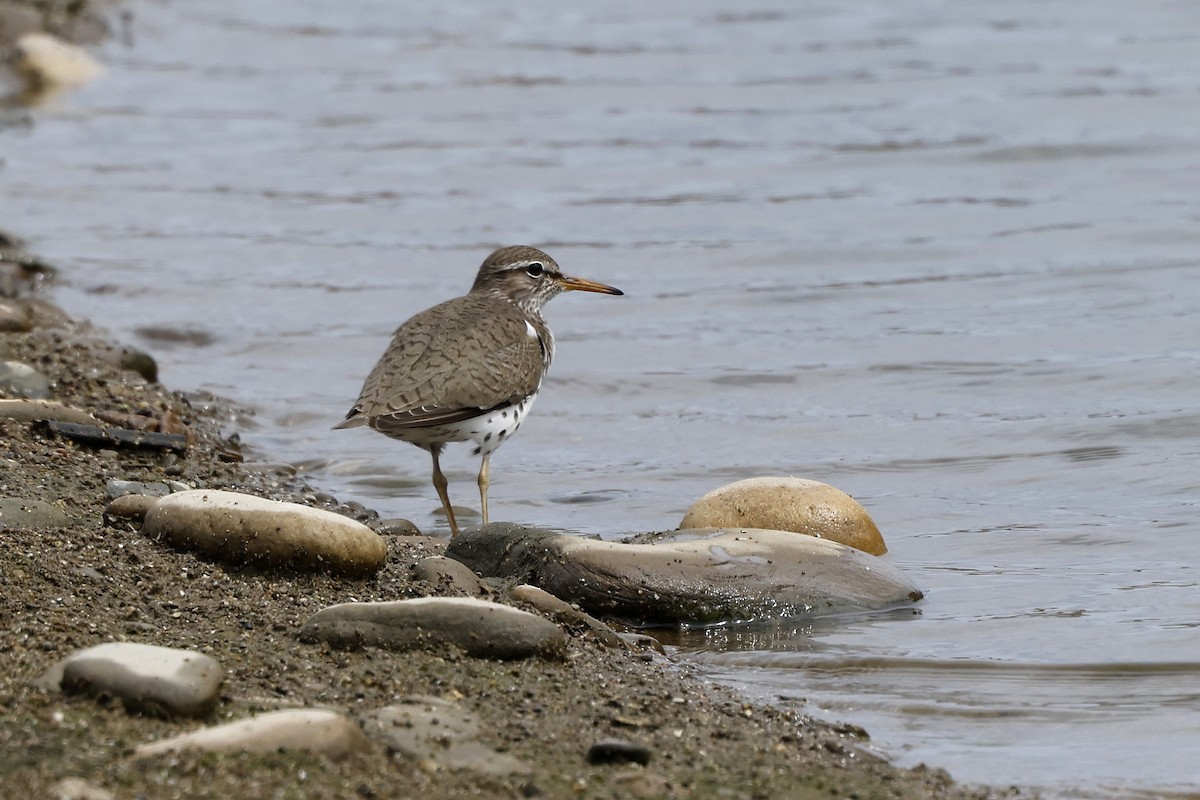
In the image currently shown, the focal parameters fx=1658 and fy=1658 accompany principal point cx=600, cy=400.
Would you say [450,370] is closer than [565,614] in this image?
No

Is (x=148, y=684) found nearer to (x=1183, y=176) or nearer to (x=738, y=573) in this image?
(x=738, y=573)

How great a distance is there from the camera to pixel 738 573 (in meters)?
6.95

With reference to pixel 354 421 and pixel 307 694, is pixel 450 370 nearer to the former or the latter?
pixel 354 421

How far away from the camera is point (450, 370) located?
8.28 meters

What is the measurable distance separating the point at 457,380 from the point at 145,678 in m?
3.85

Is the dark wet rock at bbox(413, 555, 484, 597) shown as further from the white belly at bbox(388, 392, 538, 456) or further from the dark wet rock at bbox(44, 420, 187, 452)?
the dark wet rock at bbox(44, 420, 187, 452)

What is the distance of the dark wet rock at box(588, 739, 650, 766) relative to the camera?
466 cm

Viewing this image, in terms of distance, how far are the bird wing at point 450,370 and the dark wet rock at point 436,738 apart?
3.32 m

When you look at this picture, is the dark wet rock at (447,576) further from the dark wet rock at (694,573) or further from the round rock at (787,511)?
the round rock at (787,511)

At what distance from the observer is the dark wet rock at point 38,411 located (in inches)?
306

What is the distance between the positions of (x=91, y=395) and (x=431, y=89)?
1317 cm

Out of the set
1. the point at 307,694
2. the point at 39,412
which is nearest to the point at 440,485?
the point at 39,412

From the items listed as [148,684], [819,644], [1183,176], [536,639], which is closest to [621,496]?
[819,644]

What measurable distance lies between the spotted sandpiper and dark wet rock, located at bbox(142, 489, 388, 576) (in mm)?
1706
